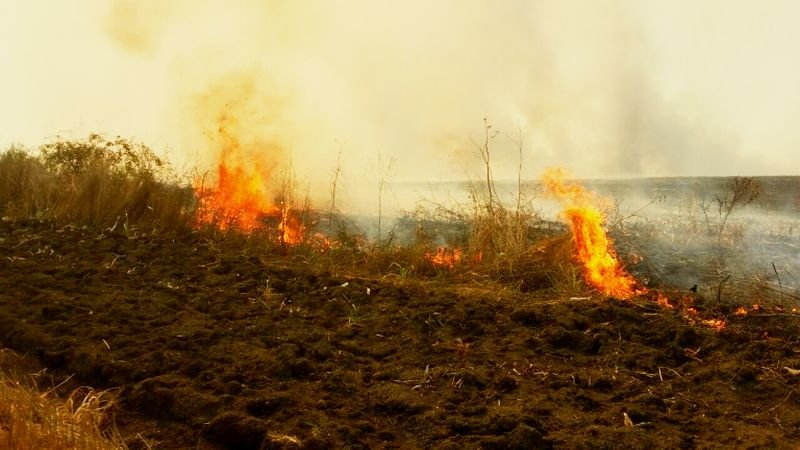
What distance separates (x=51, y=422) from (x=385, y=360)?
1.87 m

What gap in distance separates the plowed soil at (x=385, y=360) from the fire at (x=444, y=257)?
1.12 m

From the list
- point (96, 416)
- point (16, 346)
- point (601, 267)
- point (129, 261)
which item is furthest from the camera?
point (601, 267)

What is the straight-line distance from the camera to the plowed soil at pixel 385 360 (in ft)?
9.80

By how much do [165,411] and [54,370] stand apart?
3.15 feet

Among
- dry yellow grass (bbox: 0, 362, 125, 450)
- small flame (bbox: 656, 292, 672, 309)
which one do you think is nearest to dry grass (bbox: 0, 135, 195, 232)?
dry yellow grass (bbox: 0, 362, 125, 450)

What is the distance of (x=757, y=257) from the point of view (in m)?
8.73

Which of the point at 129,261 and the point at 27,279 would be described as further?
the point at 129,261

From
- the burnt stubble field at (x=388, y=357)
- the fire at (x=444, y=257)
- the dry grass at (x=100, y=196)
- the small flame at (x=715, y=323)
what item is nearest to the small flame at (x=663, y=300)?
the burnt stubble field at (x=388, y=357)

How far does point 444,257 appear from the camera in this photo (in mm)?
7055

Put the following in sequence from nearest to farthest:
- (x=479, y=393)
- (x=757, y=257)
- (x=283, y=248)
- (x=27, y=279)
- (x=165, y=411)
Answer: (x=165, y=411)
(x=479, y=393)
(x=27, y=279)
(x=283, y=248)
(x=757, y=257)

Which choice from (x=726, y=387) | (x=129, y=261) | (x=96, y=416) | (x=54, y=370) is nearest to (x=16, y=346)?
(x=54, y=370)

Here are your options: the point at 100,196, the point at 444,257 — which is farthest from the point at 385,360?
the point at 100,196

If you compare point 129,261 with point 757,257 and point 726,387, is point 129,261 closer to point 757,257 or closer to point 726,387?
point 726,387

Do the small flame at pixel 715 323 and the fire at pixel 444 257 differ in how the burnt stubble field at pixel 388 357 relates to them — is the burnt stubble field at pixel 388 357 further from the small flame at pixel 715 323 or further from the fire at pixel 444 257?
the fire at pixel 444 257
